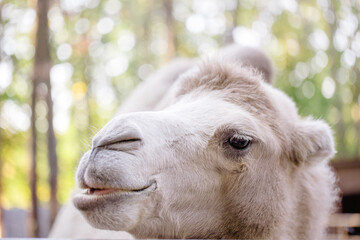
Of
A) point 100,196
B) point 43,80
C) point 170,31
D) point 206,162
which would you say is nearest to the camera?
point 100,196

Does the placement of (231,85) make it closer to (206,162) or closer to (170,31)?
(206,162)

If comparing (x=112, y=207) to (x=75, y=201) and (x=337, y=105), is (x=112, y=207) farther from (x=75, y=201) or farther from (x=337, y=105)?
(x=337, y=105)

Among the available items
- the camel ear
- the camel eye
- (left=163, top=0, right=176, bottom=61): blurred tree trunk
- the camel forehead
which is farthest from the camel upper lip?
(left=163, top=0, right=176, bottom=61): blurred tree trunk

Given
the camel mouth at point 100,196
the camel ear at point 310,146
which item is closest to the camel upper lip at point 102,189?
the camel mouth at point 100,196

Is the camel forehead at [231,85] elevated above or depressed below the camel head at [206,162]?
above

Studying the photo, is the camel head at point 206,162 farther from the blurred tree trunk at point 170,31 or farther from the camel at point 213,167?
the blurred tree trunk at point 170,31

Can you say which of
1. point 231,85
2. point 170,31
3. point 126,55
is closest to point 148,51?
point 126,55

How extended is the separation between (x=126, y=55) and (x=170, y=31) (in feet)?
44.0

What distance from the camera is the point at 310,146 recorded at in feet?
11.9

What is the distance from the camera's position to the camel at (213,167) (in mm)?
2621

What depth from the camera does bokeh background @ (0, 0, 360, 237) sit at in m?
11.7

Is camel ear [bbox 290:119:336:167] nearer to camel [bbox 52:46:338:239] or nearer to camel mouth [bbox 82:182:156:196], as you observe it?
camel [bbox 52:46:338:239]

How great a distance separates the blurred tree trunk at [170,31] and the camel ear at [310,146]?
11.0 metres

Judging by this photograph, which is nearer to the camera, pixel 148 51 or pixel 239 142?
pixel 239 142
